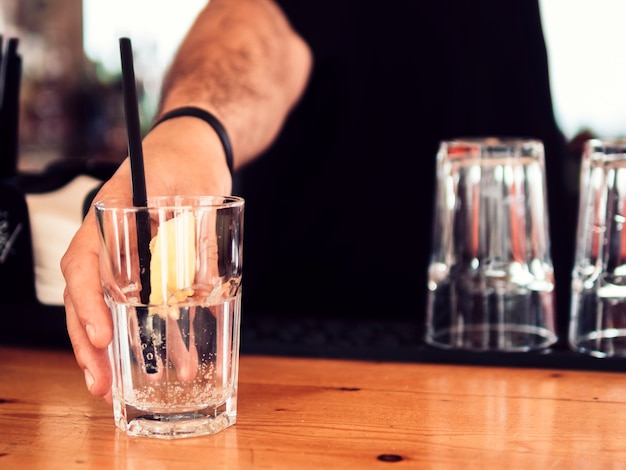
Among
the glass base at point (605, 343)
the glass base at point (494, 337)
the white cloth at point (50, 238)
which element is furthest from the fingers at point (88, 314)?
the glass base at point (605, 343)

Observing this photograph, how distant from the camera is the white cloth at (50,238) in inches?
40.9

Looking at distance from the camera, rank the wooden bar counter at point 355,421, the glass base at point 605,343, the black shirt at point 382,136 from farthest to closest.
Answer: the black shirt at point 382,136 < the glass base at point 605,343 < the wooden bar counter at point 355,421

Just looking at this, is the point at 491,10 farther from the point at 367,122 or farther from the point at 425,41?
the point at 367,122

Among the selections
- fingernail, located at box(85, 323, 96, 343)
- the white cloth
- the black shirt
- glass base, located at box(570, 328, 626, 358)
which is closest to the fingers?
fingernail, located at box(85, 323, 96, 343)

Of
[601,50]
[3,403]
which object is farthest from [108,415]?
[601,50]

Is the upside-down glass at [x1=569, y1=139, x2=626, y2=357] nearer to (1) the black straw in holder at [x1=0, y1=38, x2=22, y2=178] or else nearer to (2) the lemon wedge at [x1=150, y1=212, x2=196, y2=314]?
→ (2) the lemon wedge at [x1=150, y1=212, x2=196, y2=314]

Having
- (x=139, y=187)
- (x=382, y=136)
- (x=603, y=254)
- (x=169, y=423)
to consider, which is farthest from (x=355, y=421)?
(x=382, y=136)

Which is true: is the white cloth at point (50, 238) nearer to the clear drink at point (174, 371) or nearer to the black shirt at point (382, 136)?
the clear drink at point (174, 371)

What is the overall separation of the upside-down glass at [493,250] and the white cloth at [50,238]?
1.50 ft

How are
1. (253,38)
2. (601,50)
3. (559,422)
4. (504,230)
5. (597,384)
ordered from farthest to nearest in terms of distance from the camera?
(601,50), (253,38), (504,230), (597,384), (559,422)

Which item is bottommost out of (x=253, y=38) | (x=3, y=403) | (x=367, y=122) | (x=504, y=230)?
(x=3, y=403)

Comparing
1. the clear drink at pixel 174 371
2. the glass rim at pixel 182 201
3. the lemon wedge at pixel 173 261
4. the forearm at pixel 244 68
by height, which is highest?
the forearm at pixel 244 68

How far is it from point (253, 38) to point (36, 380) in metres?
0.79

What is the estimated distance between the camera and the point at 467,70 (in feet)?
5.12
